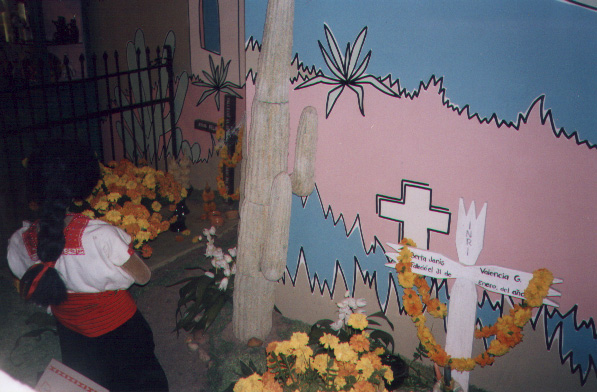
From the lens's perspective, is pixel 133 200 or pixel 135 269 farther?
pixel 133 200

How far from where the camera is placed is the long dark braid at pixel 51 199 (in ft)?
5.94

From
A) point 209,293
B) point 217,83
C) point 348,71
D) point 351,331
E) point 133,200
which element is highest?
point 348,71

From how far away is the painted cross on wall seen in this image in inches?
97.6

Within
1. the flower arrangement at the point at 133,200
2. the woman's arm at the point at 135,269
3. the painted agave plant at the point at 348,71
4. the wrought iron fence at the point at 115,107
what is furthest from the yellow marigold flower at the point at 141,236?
the wrought iron fence at the point at 115,107

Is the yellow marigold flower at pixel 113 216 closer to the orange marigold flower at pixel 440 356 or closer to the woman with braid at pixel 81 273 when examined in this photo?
the woman with braid at pixel 81 273

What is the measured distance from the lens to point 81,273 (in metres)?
1.92

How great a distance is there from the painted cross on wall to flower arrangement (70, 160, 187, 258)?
1.76 m

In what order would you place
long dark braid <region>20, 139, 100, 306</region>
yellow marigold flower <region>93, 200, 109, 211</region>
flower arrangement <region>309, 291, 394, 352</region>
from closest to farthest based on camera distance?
long dark braid <region>20, 139, 100, 306</region>
flower arrangement <region>309, 291, 394, 352</region>
yellow marigold flower <region>93, 200, 109, 211</region>

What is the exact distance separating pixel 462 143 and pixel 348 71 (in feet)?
2.59

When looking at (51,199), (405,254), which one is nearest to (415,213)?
(405,254)

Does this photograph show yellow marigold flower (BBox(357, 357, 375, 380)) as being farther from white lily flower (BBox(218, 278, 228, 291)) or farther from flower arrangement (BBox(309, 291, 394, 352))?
white lily flower (BBox(218, 278, 228, 291))

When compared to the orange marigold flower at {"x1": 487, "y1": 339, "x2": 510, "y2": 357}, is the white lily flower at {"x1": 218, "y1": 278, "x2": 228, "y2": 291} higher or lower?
lower

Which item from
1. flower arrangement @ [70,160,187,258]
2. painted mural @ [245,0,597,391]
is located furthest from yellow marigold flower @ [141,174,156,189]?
painted mural @ [245,0,597,391]

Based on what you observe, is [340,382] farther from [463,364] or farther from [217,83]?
[217,83]
